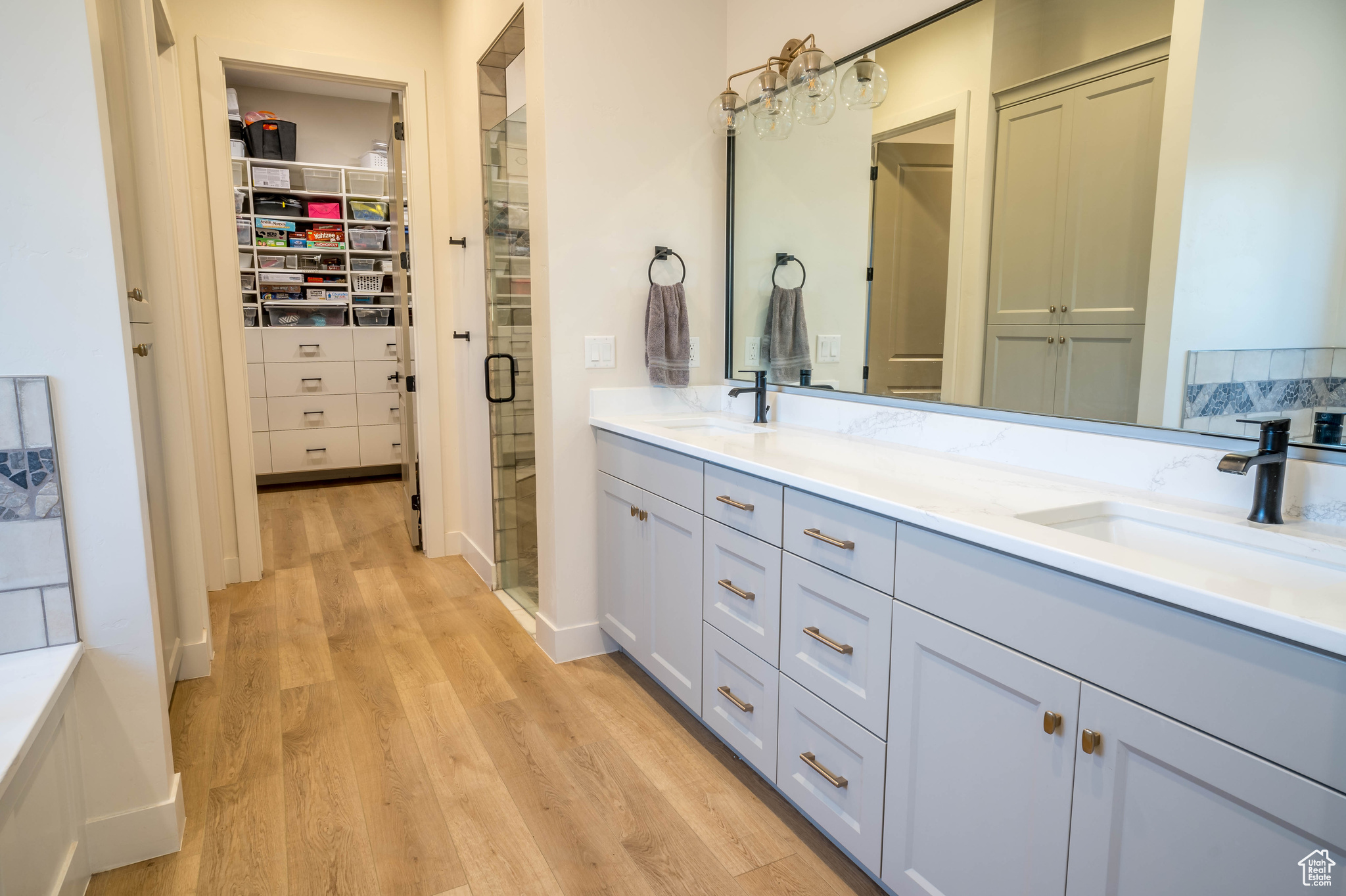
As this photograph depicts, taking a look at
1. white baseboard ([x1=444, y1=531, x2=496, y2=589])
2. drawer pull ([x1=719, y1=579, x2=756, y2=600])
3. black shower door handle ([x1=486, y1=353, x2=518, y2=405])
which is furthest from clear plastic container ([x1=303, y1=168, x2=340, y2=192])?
drawer pull ([x1=719, y1=579, x2=756, y2=600])

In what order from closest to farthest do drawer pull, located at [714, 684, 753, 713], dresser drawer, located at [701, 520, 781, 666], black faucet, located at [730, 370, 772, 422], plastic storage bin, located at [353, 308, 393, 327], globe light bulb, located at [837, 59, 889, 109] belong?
dresser drawer, located at [701, 520, 781, 666] < drawer pull, located at [714, 684, 753, 713] < globe light bulb, located at [837, 59, 889, 109] < black faucet, located at [730, 370, 772, 422] < plastic storage bin, located at [353, 308, 393, 327]

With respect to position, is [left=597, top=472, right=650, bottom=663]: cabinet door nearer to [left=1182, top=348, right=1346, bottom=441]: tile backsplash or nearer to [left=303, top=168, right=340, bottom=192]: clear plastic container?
[left=1182, top=348, right=1346, bottom=441]: tile backsplash

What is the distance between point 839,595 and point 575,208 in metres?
1.61

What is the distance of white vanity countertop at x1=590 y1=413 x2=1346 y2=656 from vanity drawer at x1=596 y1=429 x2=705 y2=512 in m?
0.04

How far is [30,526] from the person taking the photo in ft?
5.13

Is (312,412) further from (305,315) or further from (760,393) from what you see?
(760,393)

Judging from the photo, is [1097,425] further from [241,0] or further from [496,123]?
[241,0]

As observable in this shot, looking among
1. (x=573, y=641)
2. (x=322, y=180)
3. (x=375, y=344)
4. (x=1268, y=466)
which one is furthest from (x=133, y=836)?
(x=322, y=180)

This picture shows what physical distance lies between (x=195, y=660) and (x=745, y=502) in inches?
79.2

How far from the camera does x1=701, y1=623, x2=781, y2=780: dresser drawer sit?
1840 mm

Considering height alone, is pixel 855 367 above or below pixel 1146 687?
above

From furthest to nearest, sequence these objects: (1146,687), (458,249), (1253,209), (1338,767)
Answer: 1. (458,249)
2. (1253,209)
3. (1146,687)
4. (1338,767)

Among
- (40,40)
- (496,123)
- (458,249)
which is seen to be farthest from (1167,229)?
(458,249)

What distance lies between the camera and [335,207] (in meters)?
5.70
